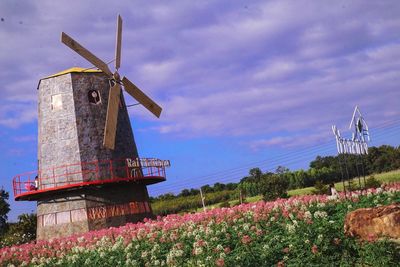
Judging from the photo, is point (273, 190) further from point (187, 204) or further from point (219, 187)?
point (219, 187)

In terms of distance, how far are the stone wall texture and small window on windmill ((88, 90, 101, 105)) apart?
0.16 meters

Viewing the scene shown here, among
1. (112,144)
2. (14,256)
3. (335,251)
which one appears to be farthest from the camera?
(112,144)

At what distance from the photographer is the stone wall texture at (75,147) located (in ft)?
86.6

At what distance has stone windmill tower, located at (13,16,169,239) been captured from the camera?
26.2m

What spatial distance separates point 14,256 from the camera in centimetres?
1939

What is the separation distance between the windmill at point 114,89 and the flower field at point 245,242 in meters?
6.27

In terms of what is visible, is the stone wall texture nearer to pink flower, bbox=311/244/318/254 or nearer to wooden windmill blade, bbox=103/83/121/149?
wooden windmill blade, bbox=103/83/121/149

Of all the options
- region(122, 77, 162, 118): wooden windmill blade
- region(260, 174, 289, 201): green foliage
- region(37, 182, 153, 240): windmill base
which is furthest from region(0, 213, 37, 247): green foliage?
region(260, 174, 289, 201): green foliage

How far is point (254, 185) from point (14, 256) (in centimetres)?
3759

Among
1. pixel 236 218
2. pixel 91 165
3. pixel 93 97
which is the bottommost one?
pixel 236 218

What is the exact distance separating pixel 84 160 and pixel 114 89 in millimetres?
3653

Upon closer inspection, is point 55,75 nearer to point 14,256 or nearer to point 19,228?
point 14,256

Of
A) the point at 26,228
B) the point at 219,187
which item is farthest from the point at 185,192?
the point at 26,228

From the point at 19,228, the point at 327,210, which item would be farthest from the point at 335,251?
the point at 19,228
